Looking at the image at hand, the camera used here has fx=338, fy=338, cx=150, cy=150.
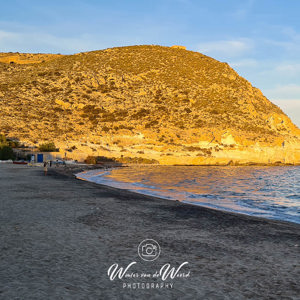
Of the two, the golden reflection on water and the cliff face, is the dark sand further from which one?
the cliff face

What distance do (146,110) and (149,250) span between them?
68079 mm

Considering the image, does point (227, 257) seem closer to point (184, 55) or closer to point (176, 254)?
point (176, 254)

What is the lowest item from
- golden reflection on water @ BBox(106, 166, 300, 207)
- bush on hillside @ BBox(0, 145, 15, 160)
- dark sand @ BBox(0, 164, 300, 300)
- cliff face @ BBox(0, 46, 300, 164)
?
golden reflection on water @ BBox(106, 166, 300, 207)

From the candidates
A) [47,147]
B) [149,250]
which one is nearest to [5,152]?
[47,147]

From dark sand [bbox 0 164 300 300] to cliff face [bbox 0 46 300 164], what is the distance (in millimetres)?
48007

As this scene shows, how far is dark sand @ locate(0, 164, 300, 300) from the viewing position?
4.47 meters

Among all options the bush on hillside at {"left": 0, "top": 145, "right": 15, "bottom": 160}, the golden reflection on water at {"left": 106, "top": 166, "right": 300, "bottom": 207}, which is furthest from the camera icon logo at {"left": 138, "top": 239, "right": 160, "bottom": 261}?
the bush on hillside at {"left": 0, "top": 145, "right": 15, "bottom": 160}

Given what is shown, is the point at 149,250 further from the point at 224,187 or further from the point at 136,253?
the point at 224,187

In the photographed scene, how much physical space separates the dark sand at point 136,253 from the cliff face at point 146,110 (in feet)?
158

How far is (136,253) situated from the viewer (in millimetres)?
6195

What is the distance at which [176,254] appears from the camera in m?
6.23

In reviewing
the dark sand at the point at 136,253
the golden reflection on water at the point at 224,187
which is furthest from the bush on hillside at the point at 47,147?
the dark sand at the point at 136,253

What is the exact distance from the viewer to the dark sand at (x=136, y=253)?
4.47 meters

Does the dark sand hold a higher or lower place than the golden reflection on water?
higher
